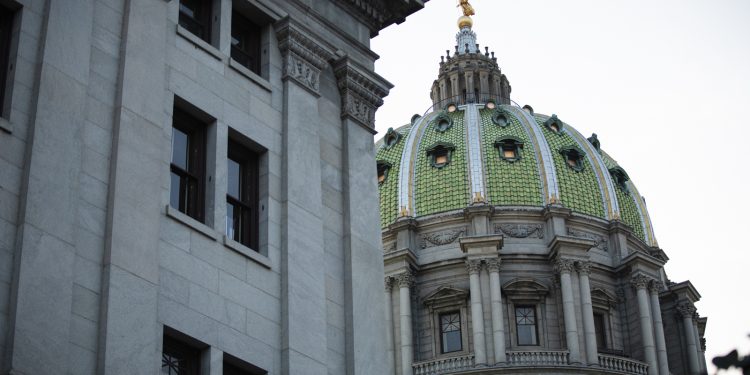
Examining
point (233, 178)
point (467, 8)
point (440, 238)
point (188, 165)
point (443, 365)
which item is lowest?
point (188, 165)

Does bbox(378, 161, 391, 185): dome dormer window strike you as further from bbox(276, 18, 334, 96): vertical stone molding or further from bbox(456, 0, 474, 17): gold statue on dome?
bbox(276, 18, 334, 96): vertical stone molding

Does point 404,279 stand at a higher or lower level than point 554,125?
lower

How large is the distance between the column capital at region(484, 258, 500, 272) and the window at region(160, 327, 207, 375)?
8187 centimetres

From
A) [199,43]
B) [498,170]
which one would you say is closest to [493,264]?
[498,170]

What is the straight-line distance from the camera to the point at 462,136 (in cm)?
12412

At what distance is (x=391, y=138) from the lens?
413 feet

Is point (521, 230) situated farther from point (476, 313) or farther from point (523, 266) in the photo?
point (476, 313)

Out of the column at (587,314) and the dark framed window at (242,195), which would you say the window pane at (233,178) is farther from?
the column at (587,314)

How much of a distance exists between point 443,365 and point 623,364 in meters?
12.0

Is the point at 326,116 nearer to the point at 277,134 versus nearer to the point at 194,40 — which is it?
the point at 277,134

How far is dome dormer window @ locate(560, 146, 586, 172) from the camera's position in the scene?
4747 inches

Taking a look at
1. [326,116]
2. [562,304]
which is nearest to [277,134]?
[326,116]

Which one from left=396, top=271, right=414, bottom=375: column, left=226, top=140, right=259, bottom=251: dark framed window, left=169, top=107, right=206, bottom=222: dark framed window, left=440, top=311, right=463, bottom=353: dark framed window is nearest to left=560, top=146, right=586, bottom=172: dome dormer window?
left=440, top=311, right=463, bottom=353: dark framed window

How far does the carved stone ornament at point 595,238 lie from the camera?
109 metres
